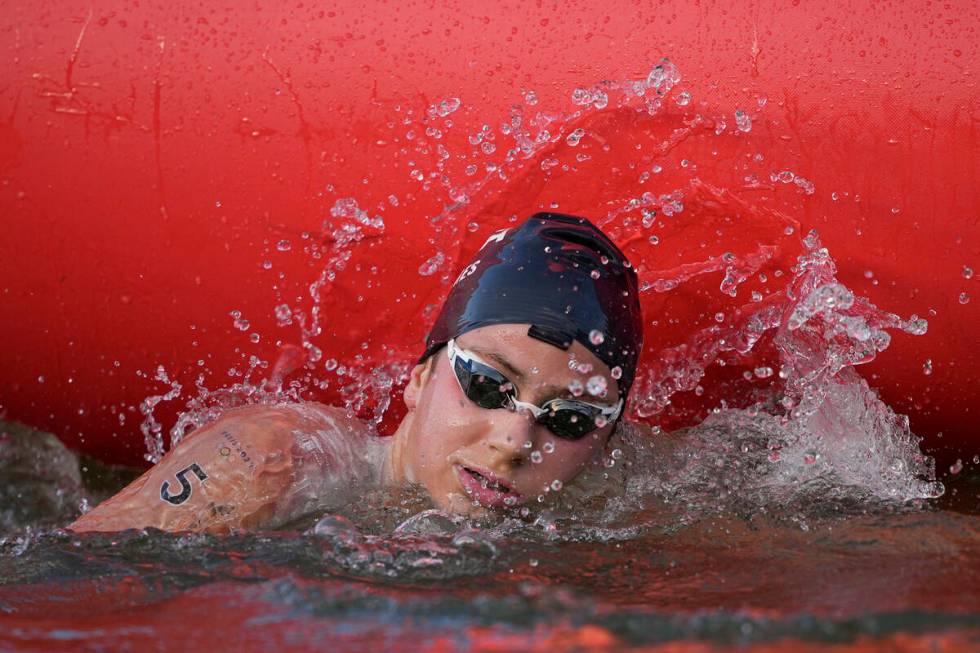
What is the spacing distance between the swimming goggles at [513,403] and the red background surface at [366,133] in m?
0.58

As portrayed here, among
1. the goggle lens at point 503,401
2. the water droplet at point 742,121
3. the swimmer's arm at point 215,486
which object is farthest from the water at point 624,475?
the goggle lens at point 503,401

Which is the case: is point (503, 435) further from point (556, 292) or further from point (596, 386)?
point (556, 292)

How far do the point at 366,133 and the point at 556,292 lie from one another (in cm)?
80

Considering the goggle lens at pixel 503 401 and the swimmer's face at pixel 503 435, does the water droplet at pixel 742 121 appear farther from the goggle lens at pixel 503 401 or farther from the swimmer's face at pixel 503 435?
the goggle lens at pixel 503 401

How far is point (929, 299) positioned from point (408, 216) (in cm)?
156

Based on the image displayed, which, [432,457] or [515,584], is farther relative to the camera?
[432,457]

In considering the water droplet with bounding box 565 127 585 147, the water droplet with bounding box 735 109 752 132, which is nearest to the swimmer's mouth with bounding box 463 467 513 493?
the water droplet with bounding box 565 127 585 147

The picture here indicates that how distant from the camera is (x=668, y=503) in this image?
317 cm

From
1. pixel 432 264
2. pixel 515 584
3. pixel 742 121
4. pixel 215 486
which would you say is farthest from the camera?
pixel 432 264

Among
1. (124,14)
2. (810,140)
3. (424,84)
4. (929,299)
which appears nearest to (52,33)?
(124,14)

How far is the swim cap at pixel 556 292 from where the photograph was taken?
3.03 metres

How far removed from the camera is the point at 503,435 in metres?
2.88

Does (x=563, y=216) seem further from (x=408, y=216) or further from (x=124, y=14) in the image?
(x=124, y=14)

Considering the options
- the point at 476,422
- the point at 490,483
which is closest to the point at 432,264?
the point at 476,422
